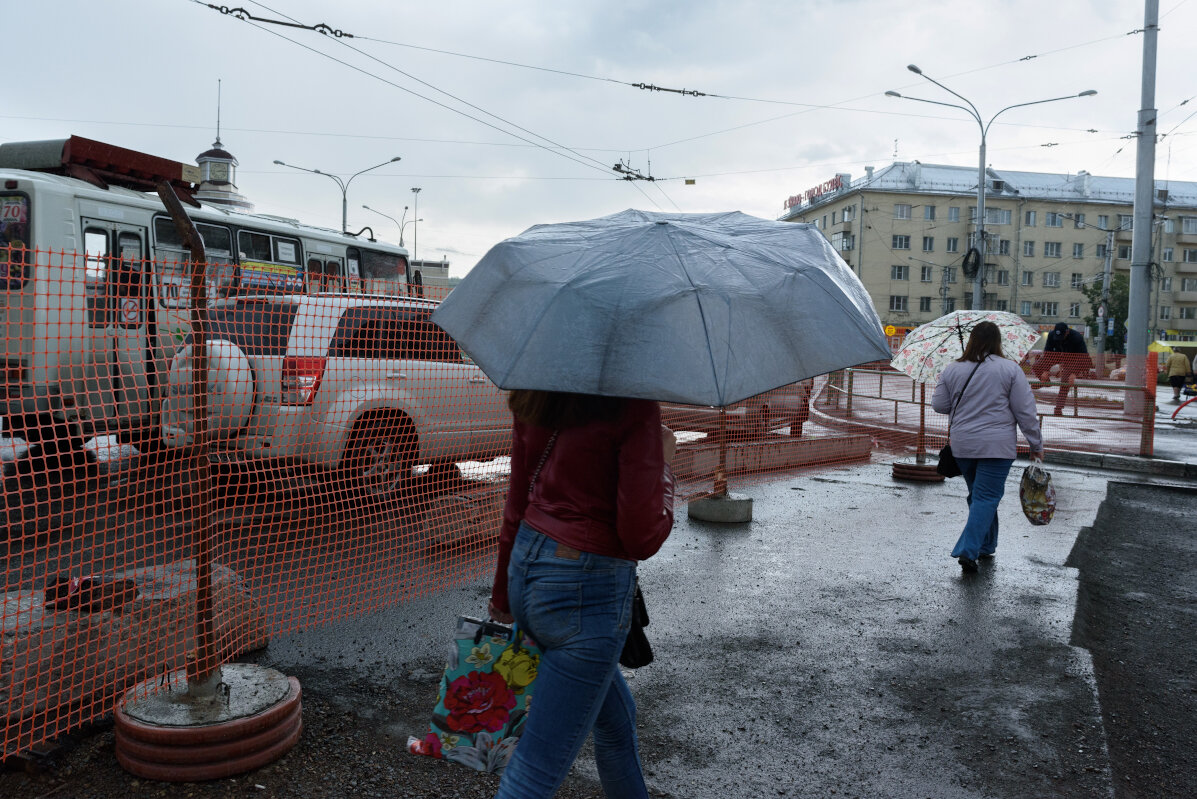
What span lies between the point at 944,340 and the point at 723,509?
9.08ft

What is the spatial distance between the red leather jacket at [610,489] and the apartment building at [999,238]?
2982 inches

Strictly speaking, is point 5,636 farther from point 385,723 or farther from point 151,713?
point 385,723

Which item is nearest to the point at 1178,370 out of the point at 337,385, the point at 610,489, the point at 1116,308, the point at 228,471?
the point at 337,385

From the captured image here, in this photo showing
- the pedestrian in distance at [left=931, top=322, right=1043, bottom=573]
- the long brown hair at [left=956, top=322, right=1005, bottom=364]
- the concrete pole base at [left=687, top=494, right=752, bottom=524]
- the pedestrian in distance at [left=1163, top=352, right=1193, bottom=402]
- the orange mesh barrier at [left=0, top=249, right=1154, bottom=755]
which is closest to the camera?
the orange mesh barrier at [left=0, top=249, right=1154, bottom=755]

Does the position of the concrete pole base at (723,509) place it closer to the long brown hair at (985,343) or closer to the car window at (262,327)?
the long brown hair at (985,343)

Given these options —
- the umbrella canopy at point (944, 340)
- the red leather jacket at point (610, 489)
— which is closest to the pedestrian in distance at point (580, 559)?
the red leather jacket at point (610, 489)

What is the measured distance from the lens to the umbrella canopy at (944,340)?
26.1ft

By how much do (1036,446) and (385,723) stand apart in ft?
15.5

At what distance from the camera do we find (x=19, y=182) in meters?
10.7

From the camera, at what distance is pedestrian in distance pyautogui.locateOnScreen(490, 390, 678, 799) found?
7.06 ft

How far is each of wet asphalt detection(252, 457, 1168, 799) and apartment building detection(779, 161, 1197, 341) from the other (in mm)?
71797

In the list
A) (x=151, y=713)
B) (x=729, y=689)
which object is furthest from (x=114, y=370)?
(x=729, y=689)

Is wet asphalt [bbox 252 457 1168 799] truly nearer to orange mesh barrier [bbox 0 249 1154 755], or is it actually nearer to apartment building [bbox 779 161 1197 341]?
orange mesh barrier [bbox 0 249 1154 755]

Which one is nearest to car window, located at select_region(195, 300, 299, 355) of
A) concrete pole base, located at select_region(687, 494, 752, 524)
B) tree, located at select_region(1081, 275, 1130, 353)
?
concrete pole base, located at select_region(687, 494, 752, 524)
